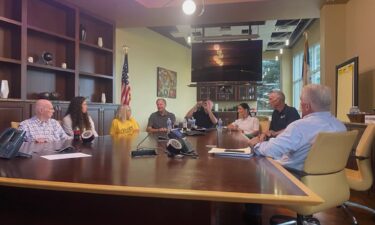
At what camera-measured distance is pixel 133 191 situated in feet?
3.68

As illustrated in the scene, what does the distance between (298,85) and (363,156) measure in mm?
7175

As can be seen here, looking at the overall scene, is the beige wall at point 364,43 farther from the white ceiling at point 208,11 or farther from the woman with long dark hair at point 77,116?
the woman with long dark hair at point 77,116

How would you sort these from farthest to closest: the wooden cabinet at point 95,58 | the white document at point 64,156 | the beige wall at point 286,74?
the beige wall at point 286,74 < the wooden cabinet at point 95,58 < the white document at point 64,156

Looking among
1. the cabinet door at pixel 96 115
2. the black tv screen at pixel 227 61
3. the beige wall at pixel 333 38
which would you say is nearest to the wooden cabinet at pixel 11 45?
the cabinet door at pixel 96 115

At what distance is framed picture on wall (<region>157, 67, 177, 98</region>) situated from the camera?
8.46 metres

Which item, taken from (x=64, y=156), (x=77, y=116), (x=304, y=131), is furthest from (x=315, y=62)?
(x=64, y=156)

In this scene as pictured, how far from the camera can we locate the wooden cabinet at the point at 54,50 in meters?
4.23

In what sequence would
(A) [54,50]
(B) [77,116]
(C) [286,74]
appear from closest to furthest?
(B) [77,116] → (A) [54,50] → (C) [286,74]

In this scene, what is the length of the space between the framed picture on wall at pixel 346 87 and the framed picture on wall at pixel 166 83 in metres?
4.83

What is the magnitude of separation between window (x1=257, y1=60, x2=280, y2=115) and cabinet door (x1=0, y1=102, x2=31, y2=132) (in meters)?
8.22

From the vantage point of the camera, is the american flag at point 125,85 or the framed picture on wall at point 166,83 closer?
the american flag at point 125,85

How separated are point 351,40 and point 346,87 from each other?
3.04 feet

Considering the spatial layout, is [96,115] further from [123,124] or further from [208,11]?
[208,11]

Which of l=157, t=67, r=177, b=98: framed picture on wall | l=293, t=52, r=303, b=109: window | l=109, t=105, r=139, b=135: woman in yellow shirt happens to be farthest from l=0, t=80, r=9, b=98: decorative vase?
l=293, t=52, r=303, b=109: window
